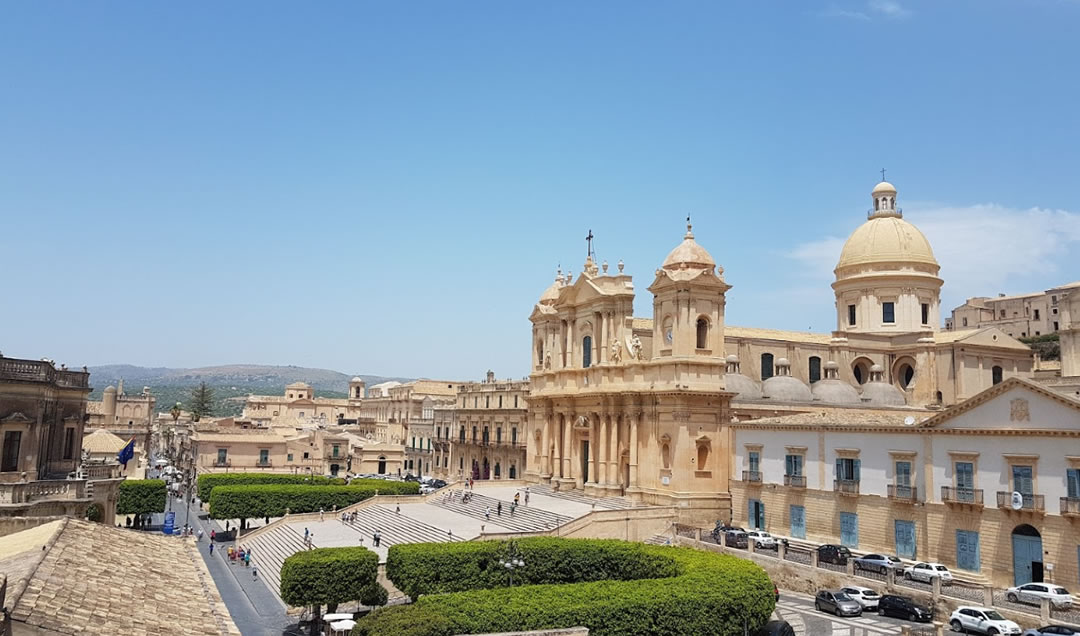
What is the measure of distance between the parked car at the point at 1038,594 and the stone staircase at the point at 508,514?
778 inches

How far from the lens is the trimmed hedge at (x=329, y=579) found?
1193 inches

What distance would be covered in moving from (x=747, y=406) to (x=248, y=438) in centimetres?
4827

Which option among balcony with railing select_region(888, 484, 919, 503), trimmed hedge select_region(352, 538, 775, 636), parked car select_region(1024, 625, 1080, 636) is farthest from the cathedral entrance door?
parked car select_region(1024, 625, 1080, 636)

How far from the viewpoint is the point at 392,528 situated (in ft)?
153

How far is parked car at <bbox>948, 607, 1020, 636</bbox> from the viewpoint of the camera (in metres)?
26.4

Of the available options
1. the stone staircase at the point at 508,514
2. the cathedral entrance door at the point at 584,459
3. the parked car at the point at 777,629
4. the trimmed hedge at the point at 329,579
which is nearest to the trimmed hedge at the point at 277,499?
the stone staircase at the point at 508,514

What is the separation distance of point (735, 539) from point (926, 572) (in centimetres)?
916

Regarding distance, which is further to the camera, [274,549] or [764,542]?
[274,549]

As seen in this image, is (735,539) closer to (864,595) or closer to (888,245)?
(864,595)

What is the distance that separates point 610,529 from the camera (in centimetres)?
4278

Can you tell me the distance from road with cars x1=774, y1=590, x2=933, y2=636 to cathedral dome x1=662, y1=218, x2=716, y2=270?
71.4ft

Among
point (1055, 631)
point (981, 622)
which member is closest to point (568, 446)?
point (981, 622)

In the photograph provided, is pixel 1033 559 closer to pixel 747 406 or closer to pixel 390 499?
pixel 747 406

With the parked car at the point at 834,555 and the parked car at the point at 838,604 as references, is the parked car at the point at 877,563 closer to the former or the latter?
the parked car at the point at 834,555
